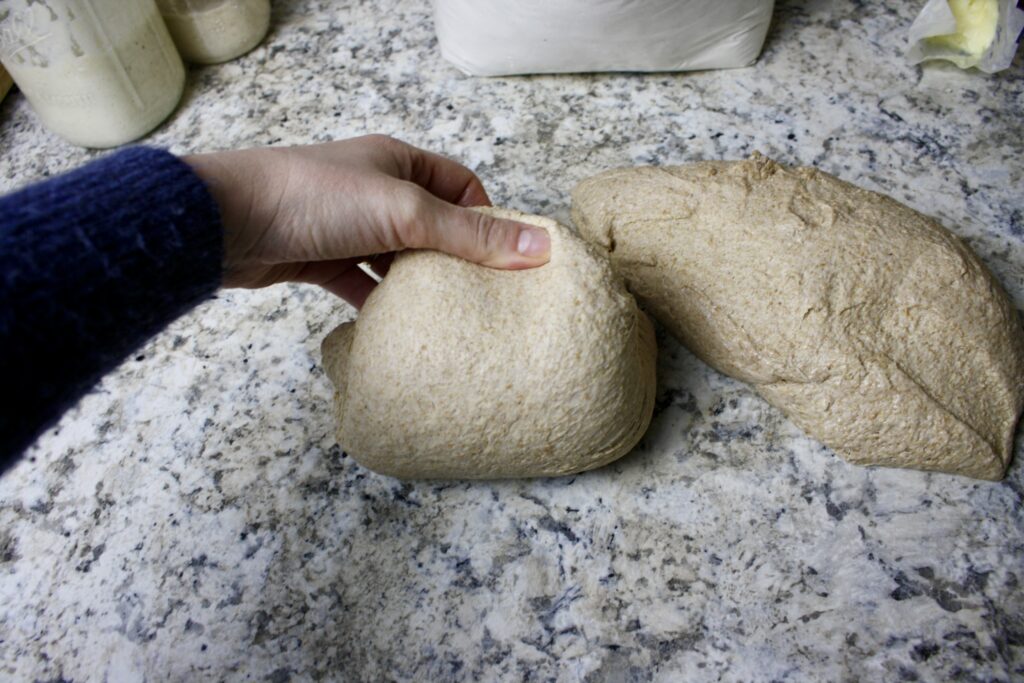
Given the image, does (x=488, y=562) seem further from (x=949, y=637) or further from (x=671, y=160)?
(x=671, y=160)

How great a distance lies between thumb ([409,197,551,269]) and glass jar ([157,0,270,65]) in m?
0.99

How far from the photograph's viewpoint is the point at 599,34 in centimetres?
142

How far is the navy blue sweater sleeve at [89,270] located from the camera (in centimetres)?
70

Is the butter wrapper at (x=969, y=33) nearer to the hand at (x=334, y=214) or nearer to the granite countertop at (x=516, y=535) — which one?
the granite countertop at (x=516, y=535)

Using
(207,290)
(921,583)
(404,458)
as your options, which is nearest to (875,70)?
(921,583)

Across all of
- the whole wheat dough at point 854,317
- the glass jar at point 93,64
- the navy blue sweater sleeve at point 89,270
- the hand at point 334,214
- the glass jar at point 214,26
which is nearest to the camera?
the navy blue sweater sleeve at point 89,270

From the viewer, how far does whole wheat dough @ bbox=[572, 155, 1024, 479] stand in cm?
101

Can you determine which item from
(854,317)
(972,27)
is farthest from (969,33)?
(854,317)

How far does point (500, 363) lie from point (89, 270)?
0.45 m

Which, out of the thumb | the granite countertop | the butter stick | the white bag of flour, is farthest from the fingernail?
the butter stick

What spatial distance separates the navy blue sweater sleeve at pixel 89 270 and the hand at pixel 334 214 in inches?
2.4

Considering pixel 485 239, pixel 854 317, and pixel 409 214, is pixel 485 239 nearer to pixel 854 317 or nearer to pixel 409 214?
pixel 409 214

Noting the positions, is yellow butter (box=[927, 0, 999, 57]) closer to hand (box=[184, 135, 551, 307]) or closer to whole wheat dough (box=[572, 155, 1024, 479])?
whole wheat dough (box=[572, 155, 1024, 479])

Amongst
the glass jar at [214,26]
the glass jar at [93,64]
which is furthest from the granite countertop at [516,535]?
the glass jar at [214,26]
